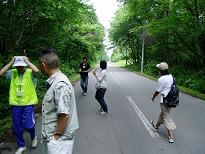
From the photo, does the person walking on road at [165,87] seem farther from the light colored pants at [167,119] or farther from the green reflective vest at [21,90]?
the green reflective vest at [21,90]

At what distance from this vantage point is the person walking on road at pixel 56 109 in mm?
3920

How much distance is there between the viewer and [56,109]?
157 inches

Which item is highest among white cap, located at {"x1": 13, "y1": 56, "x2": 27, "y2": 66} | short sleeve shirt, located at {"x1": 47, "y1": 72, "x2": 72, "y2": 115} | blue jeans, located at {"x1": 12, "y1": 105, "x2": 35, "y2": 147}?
white cap, located at {"x1": 13, "y1": 56, "x2": 27, "y2": 66}

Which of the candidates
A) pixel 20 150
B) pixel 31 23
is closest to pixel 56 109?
pixel 20 150

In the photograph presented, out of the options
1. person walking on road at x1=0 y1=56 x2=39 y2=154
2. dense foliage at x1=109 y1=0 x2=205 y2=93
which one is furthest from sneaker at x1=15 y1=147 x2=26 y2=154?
dense foliage at x1=109 y1=0 x2=205 y2=93

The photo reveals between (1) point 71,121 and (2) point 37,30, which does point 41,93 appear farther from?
(1) point 71,121

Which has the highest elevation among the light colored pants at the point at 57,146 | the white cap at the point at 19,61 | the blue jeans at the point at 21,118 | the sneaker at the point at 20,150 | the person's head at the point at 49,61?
the person's head at the point at 49,61

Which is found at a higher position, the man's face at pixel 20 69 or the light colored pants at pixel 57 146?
the man's face at pixel 20 69

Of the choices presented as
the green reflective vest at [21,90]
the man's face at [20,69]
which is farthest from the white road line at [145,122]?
the man's face at [20,69]

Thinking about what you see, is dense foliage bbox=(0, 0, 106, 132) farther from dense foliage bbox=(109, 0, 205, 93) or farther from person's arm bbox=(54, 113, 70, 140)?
dense foliage bbox=(109, 0, 205, 93)

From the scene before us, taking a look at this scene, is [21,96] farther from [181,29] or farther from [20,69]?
[181,29]

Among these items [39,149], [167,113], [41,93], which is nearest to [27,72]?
[39,149]

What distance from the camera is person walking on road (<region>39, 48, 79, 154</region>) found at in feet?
12.9

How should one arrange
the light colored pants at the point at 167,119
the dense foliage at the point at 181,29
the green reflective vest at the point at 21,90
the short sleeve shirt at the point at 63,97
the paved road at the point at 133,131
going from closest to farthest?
the short sleeve shirt at the point at 63,97
the green reflective vest at the point at 21,90
the paved road at the point at 133,131
the light colored pants at the point at 167,119
the dense foliage at the point at 181,29
